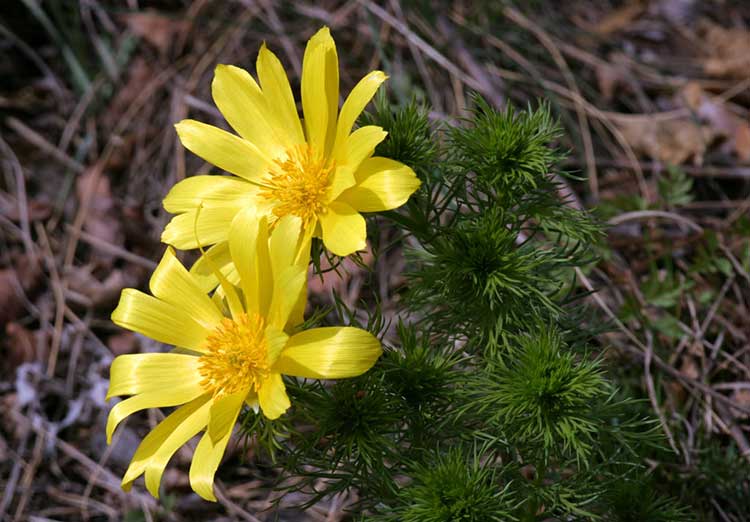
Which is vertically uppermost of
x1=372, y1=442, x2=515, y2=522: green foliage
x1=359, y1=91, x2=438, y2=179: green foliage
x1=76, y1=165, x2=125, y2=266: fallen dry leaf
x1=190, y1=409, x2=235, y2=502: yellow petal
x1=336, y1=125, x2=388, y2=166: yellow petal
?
x1=336, y1=125, x2=388, y2=166: yellow petal

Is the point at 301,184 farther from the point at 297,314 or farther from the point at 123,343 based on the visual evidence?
the point at 123,343

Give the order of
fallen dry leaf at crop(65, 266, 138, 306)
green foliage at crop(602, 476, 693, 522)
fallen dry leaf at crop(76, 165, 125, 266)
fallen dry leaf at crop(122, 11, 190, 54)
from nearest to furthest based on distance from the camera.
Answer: green foliage at crop(602, 476, 693, 522), fallen dry leaf at crop(65, 266, 138, 306), fallen dry leaf at crop(76, 165, 125, 266), fallen dry leaf at crop(122, 11, 190, 54)

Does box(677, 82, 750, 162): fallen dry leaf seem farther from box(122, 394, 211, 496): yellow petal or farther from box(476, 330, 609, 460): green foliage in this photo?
box(122, 394, 211, 496): yellow petal

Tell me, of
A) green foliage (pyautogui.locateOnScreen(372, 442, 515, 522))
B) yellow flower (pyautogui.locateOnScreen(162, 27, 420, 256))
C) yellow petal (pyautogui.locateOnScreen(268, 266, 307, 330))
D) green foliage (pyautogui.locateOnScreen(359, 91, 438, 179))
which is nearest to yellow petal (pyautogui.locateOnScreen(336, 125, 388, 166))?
yellow flower (pyautogui.locateOnScreen(162, 27, 420, 256))

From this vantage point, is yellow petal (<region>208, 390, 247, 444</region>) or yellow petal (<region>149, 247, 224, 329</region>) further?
yellow petal (<region>149, 247, 224, 329</region>)

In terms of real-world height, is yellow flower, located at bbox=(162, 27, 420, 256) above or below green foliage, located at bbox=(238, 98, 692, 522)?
above

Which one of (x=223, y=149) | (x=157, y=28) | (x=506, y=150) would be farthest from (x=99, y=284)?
(x=506, y=150)

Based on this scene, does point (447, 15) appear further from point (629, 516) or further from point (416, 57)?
point (629, 516)

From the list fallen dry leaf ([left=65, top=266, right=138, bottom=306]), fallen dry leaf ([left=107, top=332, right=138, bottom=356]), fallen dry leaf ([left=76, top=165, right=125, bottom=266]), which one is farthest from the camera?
fallen dry leaf ([left=76, top=165, right=125, bottom=266])
